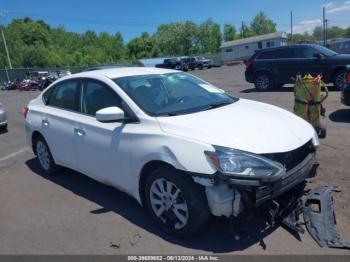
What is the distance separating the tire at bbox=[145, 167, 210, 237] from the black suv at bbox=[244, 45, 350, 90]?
10.8 metres

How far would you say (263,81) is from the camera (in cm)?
1505

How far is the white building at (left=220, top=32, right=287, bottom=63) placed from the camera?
2798 inches

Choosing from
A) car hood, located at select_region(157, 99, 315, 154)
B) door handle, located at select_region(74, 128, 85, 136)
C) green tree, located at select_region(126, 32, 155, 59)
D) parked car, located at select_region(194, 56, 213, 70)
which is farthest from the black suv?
green tree, located at select_region(126, 32, 155, 59)

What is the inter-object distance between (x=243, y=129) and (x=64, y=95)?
115 inches

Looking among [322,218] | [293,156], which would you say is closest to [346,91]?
[322,218]

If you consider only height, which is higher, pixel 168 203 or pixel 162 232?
pixel 168 203

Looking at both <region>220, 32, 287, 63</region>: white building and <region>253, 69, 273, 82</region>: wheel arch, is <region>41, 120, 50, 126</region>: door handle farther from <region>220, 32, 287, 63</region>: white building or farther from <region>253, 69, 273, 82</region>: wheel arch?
<region>220, 32, 287, 63</region>: white building

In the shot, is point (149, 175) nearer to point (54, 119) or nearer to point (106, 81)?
point (106, 81)

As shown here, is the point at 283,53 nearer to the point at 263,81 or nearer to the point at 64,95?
the point at 263,81

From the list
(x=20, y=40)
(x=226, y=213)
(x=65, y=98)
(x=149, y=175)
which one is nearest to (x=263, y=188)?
(x=226, y=213)

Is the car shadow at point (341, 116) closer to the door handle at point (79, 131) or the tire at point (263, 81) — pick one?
the tire at point (263, 81)

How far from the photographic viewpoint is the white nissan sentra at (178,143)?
349 centimetres

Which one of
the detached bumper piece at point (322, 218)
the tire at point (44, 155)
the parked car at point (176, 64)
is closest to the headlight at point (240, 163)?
the detached bumper piece at point (322, 218)

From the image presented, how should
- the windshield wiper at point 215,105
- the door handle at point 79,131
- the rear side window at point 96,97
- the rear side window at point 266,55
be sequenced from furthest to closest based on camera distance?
the rear side window at point 266,55
the door handle at point 79,131
the rear side window at point 96,97
the windshield wiper at point 215,105
